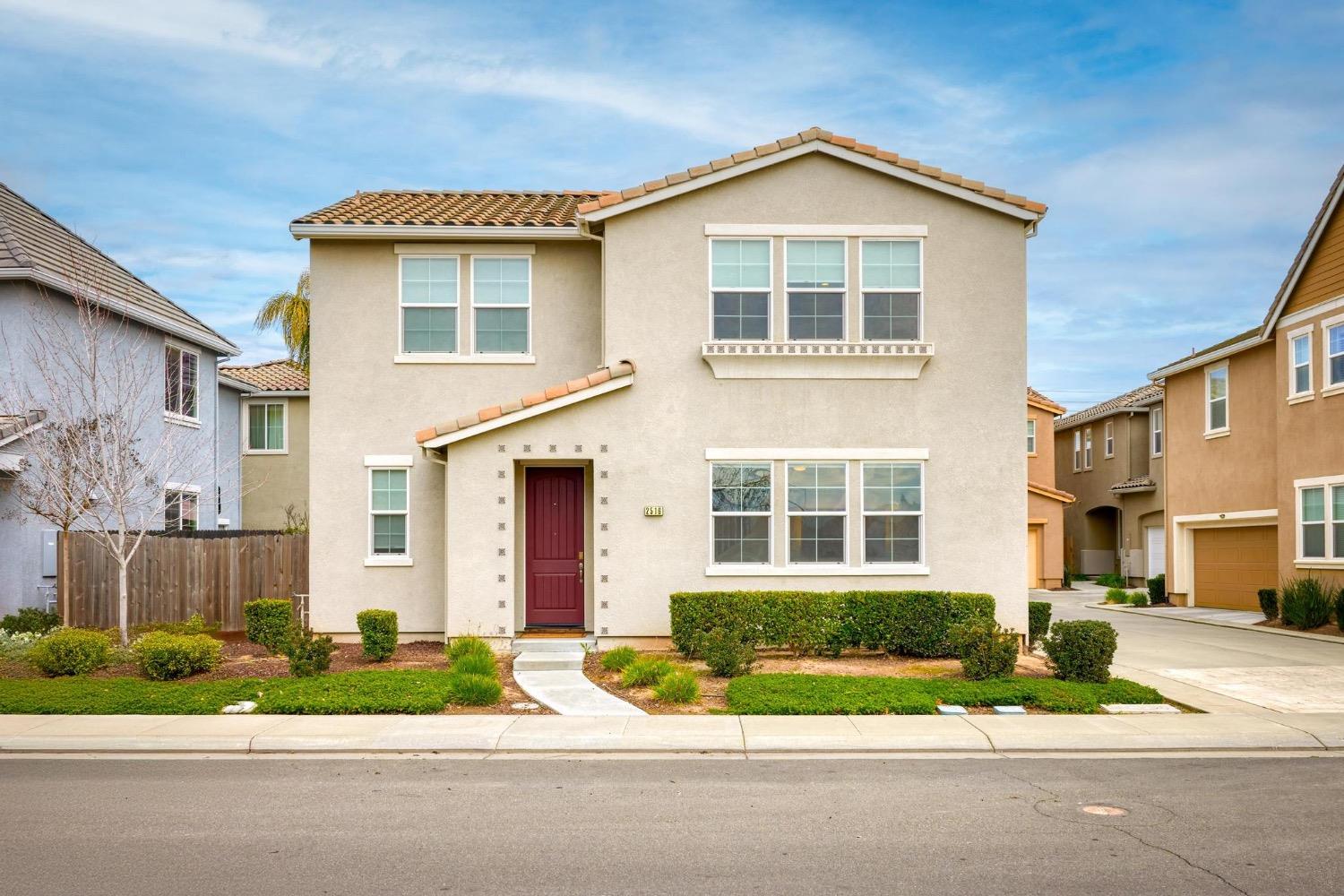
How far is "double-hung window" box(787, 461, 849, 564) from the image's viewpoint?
1616 centimetres

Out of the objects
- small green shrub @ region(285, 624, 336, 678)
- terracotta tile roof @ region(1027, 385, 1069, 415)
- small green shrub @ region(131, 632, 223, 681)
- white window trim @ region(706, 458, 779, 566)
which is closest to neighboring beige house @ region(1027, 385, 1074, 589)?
terracotta tile roof @ region(1027, 385, 1069, 415)

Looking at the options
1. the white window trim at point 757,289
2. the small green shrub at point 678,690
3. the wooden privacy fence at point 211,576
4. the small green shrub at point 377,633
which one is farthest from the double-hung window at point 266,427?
the small green shrub at point 678,690

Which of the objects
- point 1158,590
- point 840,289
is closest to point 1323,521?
point 1158,590

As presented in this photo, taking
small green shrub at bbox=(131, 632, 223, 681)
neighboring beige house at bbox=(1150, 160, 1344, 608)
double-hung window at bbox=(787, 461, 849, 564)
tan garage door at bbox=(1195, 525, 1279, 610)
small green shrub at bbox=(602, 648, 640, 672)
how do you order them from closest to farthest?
small green shrub at bbox=(131, 632, 223, 681), small green shrub at bbox=(602, 648, 640, 672), double-hung window at bbox=(787, 461, 849, 564), neighboring beige house at bbox=(1150, 160, 1344, 608), tan garage door at bbox=(1195, 525, 1279, 610)

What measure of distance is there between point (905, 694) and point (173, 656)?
915cm

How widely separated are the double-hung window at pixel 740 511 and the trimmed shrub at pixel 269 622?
21.1 feet

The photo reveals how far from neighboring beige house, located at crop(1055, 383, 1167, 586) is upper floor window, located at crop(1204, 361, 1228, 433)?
5676mm

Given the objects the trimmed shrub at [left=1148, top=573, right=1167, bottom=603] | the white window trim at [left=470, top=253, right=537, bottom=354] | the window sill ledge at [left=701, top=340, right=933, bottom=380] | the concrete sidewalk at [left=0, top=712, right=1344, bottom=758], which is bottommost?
the trimmed shrub at [left=1148, top=573, right=1167, bottom=603]

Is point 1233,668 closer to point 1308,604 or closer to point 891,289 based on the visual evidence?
point 1308,604

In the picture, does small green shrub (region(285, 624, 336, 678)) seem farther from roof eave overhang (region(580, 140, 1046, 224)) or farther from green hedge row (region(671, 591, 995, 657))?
roof eave overhang (region(580, 140, 1046, 224))

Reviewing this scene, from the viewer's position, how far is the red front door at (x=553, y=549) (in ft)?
54.9

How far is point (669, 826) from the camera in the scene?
25.3ft

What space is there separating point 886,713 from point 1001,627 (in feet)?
16.8

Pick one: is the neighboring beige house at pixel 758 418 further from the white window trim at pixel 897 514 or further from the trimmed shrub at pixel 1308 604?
the trimmed shrub at pixel 1308 604
